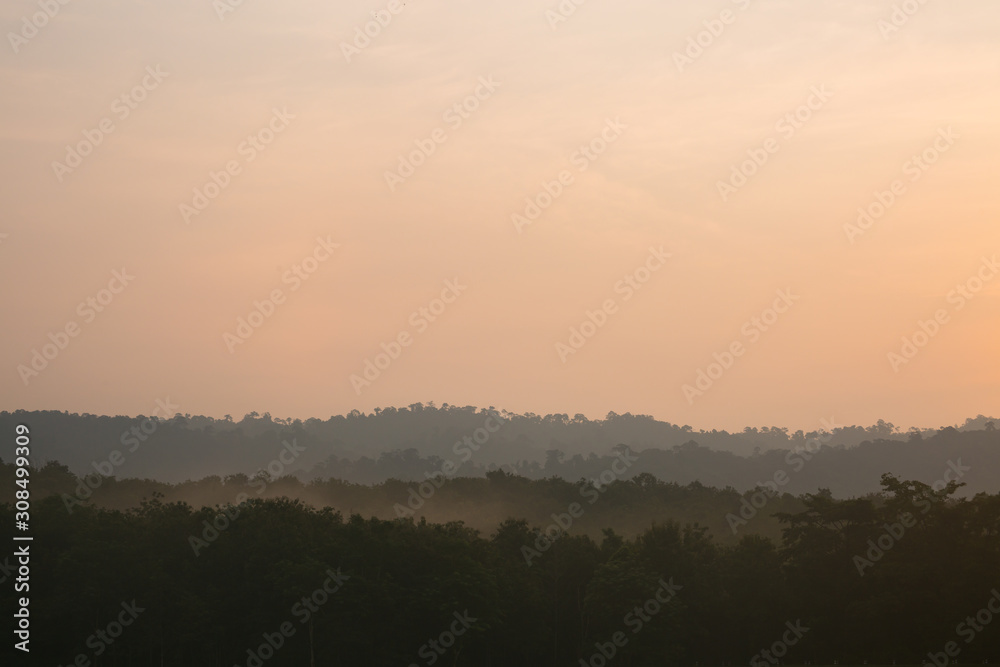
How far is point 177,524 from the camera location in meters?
77.7

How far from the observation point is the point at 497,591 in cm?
7144

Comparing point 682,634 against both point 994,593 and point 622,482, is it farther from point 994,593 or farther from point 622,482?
point 622,482

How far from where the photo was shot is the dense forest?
67875 mm

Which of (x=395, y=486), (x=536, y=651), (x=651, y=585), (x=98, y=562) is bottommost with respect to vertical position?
(x=395, y=486)

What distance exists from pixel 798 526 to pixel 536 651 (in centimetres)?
2454

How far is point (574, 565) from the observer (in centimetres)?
7856

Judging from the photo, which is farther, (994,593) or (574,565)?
(574,565)

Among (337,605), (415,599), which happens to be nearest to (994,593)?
(415,599)

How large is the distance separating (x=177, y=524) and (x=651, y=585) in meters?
37.6

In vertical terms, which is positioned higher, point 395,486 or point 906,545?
point 906,545

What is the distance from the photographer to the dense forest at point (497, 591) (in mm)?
67875

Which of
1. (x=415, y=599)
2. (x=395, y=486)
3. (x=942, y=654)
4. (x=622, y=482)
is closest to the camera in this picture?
(x=942, y=654)

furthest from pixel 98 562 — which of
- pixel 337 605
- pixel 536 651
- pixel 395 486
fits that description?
pixel 395 486

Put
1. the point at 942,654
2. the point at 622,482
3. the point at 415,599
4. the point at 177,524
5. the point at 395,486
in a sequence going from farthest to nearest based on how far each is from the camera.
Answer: the point at 395,486
the point at 622,482
the point at 177,524
the point at 415,599
the point at 942,654
